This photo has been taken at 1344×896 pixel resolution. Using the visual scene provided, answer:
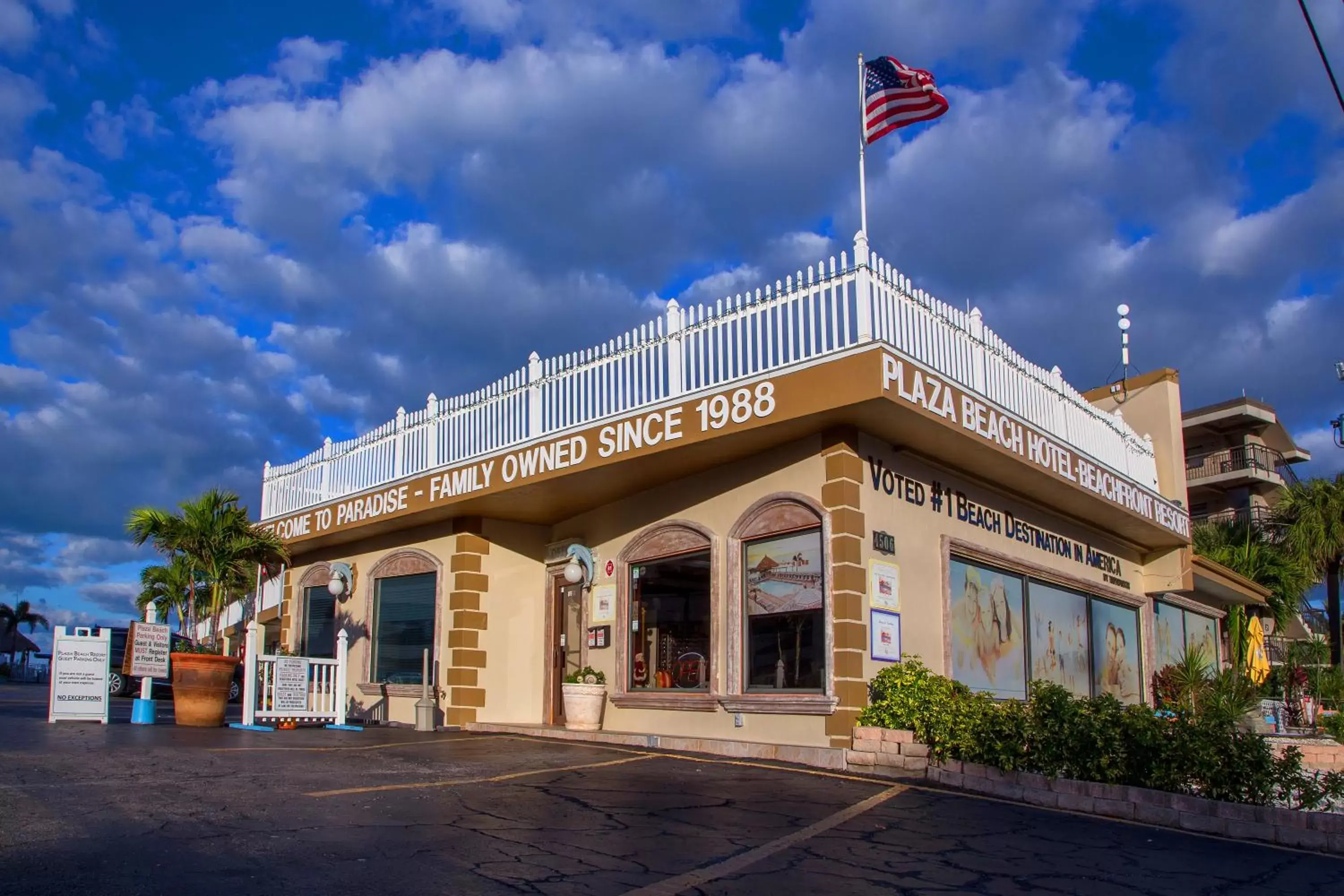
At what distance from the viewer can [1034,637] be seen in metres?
15.5

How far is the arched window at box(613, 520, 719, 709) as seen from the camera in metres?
13.4

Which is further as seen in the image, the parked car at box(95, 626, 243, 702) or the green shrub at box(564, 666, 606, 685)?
the parked car at box(95, 626, 243, 702)

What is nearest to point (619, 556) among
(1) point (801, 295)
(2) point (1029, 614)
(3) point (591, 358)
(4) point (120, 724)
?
(3) point (591, 358)

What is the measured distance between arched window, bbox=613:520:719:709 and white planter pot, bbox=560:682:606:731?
237mm

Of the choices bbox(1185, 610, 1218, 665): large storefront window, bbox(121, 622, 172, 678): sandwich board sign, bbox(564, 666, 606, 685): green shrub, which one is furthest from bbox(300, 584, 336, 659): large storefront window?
bbox(1185, 610, 1218, 665): large storefront window

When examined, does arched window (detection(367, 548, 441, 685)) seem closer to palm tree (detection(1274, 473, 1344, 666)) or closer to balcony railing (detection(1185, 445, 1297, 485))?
palm tree (detection(1274, 473, 1344, 666))

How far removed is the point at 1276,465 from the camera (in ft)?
175

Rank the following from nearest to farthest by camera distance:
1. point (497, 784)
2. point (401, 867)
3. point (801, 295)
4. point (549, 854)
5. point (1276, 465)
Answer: point (401, 867) < point (549, 854) < point (497, 784) < point (801, 295) < point (1276, 465)

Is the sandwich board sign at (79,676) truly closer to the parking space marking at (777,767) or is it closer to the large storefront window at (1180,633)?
the parking space marking at (777,767)

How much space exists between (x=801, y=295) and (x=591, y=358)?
358 centimetres

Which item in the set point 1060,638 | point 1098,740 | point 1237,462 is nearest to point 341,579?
point 1060,638

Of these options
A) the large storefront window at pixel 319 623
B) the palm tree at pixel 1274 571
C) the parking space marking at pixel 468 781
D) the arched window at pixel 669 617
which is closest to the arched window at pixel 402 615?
the large storefront window at pixel 319 623

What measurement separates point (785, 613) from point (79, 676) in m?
9.36

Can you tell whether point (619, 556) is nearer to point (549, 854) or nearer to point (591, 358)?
point (591, 358)
